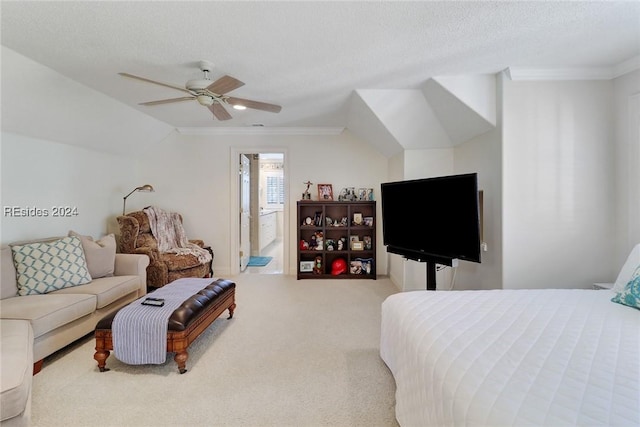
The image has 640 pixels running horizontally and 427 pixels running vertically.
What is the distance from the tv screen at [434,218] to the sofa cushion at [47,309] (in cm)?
290

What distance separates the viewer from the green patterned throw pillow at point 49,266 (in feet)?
8.02

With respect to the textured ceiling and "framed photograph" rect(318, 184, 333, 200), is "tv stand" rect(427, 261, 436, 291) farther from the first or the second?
"framed photograph" rect(318, 184, 333, 200)

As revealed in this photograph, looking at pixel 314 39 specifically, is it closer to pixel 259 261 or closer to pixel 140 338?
pixel 140 338

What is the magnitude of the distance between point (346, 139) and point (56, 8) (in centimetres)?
366

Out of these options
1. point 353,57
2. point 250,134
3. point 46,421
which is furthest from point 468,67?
point 46,421

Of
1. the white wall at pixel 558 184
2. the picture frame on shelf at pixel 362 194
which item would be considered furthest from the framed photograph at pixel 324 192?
the white wall at pixel 558 184

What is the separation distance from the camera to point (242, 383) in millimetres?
1927

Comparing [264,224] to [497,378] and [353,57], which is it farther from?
[497,378]

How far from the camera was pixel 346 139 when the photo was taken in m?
4.75

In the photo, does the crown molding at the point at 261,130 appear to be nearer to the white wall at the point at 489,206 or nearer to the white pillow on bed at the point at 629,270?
the white wall at the point at 489,206

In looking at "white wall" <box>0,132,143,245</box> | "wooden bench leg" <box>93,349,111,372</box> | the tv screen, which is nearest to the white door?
"white wall" <box>0,132,143,245</box>

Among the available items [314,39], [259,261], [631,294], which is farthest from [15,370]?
[259,261]

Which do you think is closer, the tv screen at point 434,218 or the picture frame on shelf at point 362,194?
the tv screen at point 434,218

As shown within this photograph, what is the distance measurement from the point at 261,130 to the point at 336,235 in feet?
7.14
